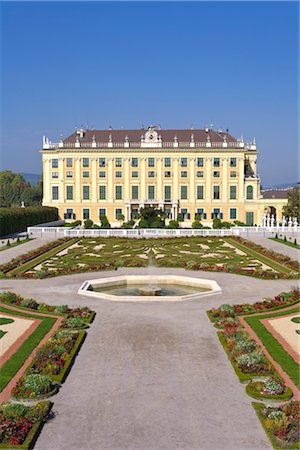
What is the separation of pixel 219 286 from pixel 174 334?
38.1 ft

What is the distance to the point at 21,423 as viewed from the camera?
13.3 meters

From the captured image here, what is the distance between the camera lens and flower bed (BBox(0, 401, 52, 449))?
1256cm

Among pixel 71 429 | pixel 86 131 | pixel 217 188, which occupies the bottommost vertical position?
pixel 71 429

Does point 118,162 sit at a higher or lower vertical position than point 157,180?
higher

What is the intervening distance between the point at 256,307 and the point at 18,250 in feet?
104

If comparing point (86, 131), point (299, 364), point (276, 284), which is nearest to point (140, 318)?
point (299, 364)

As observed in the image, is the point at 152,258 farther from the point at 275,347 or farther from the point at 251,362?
the point at 251,362

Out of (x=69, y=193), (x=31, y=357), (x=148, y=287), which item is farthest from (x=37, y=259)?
(x=69, y=193)

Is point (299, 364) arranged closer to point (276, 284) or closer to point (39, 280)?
point (276, 284)

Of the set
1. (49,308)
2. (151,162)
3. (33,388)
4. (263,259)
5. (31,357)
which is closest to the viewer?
(33,388)

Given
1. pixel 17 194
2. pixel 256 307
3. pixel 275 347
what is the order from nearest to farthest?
pixel 275 347 → pixel 256 307 → pixel 17 194

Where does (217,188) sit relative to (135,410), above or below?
above

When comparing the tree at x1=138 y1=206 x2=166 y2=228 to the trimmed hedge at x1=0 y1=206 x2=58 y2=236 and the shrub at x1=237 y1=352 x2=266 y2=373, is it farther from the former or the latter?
the shrub at x1=237 y1=352 x2=266 y2=373

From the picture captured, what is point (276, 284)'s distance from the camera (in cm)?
3419
